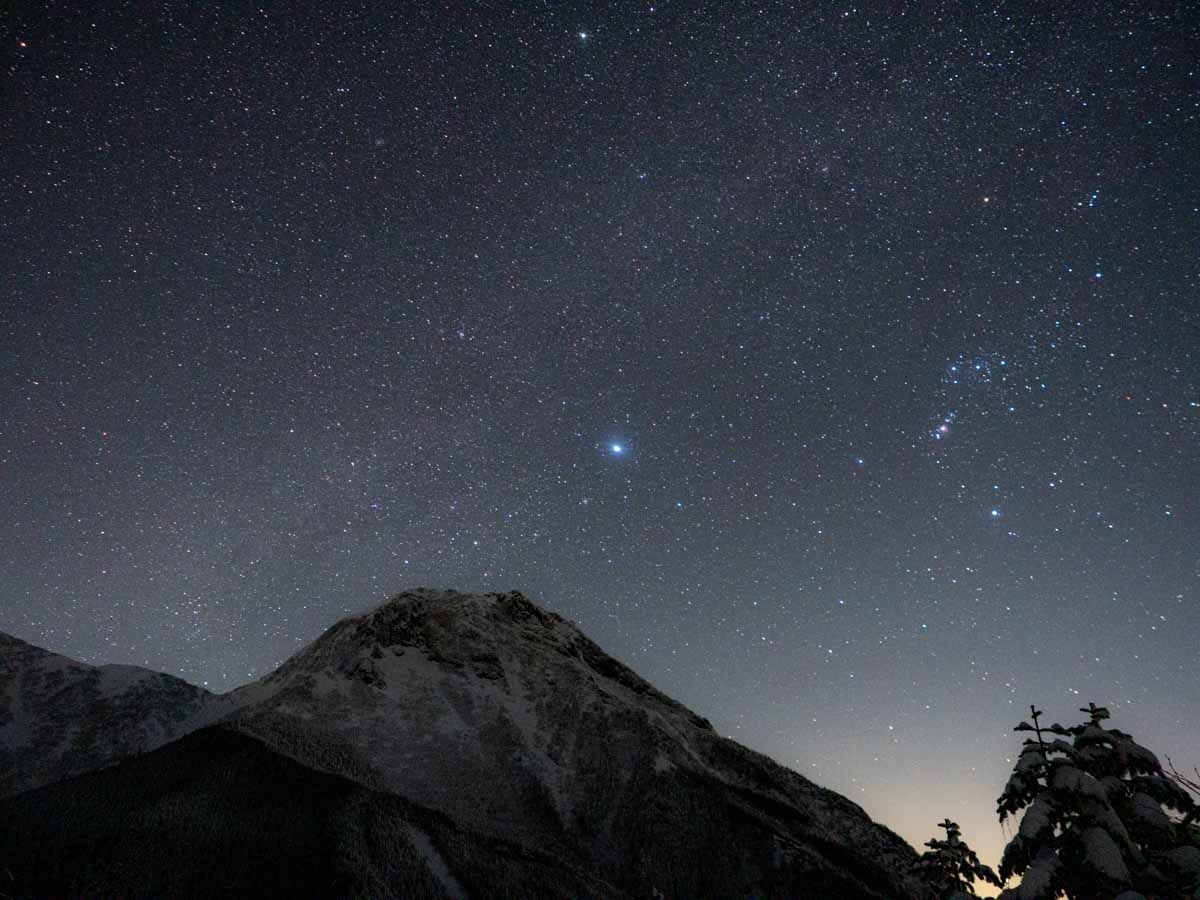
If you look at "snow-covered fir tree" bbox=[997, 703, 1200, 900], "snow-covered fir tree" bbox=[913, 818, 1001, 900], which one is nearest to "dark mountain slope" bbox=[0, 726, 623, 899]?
"snow-covered fir tree" bbox=[913, 818, 1001, 900]

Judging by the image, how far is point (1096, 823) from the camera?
31.1 ft

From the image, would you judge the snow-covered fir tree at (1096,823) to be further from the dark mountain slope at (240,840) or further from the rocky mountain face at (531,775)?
Result: the rocky mountain face at (531,775)

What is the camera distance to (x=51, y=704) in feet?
228

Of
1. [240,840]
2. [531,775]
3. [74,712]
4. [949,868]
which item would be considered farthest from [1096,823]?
[74,712]

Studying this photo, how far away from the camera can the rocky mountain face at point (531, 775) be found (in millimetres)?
47312

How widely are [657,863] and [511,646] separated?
121 feet

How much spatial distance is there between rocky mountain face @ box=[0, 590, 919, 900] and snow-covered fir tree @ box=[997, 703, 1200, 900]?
40.5 metres

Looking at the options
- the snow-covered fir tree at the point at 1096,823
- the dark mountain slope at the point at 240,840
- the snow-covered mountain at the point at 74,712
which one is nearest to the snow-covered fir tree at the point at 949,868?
the snow-covered fir tree at the point at 1096,823

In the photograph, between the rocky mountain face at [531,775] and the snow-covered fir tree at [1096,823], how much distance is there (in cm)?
4047

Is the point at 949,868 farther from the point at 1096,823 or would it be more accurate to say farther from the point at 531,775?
the point at 531,775

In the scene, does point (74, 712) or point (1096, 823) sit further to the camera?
point (74, 712)

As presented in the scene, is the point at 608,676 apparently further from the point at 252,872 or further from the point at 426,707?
the point at 252,872

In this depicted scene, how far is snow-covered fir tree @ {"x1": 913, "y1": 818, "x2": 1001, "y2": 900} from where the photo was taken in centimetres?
1408

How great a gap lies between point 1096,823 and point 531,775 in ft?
192
